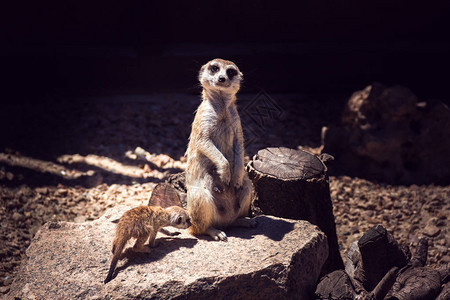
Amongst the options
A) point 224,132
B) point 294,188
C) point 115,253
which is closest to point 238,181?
point 224,132

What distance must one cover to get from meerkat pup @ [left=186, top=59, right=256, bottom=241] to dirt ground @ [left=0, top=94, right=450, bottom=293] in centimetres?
150

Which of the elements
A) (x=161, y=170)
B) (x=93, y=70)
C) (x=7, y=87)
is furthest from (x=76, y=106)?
(x=161, y=170)

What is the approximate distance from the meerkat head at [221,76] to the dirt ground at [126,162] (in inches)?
63.5

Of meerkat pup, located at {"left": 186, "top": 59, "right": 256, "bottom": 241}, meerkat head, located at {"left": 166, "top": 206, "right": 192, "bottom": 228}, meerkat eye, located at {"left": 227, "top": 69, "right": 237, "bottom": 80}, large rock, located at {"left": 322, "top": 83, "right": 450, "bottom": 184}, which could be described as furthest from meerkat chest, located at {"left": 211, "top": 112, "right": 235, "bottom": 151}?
large rock, located at {"left": 322, "top": 83, "right": 450, "bottom": 184}

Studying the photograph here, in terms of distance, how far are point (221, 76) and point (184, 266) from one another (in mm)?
1461

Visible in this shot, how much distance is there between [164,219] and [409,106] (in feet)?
13.2

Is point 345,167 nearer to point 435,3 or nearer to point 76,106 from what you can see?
point 435,3

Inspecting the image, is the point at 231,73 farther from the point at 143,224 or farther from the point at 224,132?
the point at 143,224

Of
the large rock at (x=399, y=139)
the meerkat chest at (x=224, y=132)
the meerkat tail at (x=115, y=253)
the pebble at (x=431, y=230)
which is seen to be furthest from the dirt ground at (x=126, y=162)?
the meerkat tail at (x=115, y=253)

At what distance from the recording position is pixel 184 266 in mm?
3352

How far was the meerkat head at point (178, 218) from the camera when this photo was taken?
12.3 ft

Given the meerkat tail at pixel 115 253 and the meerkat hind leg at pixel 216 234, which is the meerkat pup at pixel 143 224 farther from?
the meerkat hind leg at pixel 216 234

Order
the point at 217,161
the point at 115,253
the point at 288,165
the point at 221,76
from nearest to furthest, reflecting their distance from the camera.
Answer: the point at 115,253 < the point at 221,76 < the point at 217,161 < the point at 288,165

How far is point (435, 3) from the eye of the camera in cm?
798
